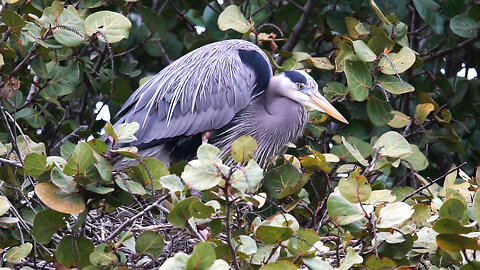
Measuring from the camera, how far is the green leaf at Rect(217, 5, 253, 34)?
3514 millimetres

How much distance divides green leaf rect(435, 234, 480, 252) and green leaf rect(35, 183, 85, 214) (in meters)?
1.07

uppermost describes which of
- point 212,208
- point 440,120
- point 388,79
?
point 212,208

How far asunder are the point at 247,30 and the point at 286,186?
0.86m

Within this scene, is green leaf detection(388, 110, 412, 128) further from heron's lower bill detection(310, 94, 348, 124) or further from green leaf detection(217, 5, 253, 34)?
green leaf detection(217, 5, 253, 34)

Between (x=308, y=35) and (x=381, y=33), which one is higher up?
(x=381, y=33)

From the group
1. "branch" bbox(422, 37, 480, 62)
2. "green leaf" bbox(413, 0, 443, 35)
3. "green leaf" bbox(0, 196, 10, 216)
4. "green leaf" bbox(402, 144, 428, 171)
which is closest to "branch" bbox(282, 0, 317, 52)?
"green leaf" bbox(413, 0, 443, 35)

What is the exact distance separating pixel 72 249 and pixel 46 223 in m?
0.12

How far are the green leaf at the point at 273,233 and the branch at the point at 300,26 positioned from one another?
1947mm

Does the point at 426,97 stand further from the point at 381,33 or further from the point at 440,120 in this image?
the point at 381,33

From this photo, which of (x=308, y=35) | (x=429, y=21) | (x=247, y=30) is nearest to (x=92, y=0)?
(x=247, y=30)

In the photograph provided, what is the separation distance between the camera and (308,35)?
13.6 feet

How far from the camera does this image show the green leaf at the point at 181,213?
210 centimetres

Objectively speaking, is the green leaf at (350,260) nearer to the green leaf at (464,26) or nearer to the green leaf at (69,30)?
the green leaf at (69,30)

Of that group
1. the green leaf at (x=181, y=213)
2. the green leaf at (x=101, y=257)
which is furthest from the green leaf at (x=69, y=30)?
the green leaf at (x=181, y=213)
